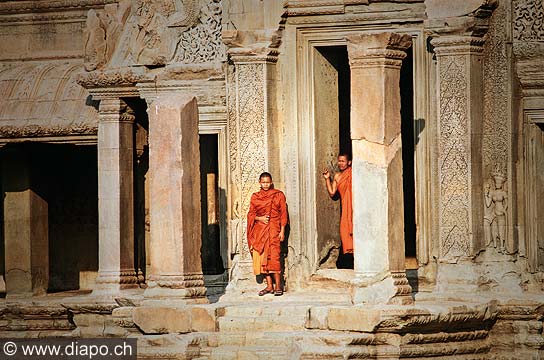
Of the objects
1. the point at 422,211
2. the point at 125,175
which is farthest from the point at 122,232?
the point at 422,211

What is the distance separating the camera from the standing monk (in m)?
25.3

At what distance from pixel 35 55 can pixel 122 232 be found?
292 centimetres

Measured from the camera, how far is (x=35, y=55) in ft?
96.5

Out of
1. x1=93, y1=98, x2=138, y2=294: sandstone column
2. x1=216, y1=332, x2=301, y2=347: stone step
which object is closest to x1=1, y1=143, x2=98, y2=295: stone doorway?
x1=93, y1=98, x2=138, y2=294: sandstone column

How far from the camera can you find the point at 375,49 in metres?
23.5

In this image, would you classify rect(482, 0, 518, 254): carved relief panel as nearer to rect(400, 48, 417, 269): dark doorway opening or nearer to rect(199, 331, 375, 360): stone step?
rect(199, 331, 375, 360): stone step

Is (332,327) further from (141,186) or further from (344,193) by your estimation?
(141,186)

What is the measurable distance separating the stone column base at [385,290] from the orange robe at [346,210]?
2.19 meters

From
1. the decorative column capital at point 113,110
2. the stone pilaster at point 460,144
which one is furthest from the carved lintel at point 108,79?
the stone pilaster at point 460,144

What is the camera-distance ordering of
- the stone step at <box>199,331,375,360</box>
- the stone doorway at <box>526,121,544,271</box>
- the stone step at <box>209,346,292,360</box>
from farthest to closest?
the stone doorway at <box>526,121,544,271</box> < the stone step at <box>209,346,292,360</box> < the stone step at <box>199,331,375,360</box>

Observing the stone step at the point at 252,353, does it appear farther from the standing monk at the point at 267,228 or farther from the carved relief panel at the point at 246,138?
the carved relief panel at the point at 246,138

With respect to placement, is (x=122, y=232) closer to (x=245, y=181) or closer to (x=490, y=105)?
(x=245, y=181)

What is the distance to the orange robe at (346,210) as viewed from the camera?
2580cm

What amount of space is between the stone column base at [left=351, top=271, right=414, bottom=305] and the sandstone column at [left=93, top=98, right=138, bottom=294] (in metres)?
5.39
